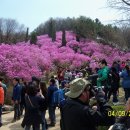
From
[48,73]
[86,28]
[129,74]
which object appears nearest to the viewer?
[129,74]

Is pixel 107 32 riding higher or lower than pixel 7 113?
higher

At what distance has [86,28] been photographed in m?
56.6

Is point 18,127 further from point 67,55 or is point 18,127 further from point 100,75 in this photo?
point 67,55

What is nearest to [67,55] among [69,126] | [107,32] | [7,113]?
[107,32]

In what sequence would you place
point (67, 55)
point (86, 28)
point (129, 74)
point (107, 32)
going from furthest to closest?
point (86, 28), point (107, 32), point (67, 55), point (129, 74)

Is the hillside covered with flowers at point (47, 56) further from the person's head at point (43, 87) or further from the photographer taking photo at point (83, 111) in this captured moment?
the photographer taking photo at point (83, 111)

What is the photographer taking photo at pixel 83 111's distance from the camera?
14.6ft

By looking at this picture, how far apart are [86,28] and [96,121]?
5253 centimetres

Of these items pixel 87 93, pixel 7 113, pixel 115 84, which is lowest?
pixel 7 113

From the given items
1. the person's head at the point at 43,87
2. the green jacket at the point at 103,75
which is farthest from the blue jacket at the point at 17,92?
the person's head at the point at 43,87

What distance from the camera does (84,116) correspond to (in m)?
4.48

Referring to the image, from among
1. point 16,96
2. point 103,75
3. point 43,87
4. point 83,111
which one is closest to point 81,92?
point 83,111

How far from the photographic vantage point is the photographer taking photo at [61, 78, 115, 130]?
4.45 metres

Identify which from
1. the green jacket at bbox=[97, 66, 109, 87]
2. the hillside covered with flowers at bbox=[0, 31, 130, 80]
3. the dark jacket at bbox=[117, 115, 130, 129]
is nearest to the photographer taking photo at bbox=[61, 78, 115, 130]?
the dark jacket at bbox=[117, 115, 130, 129]
